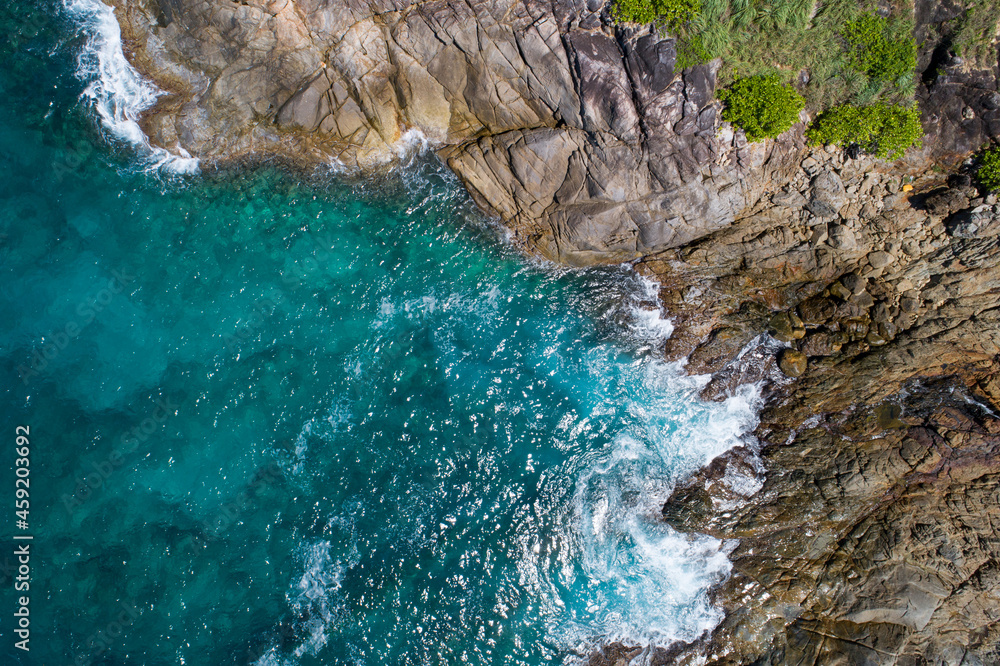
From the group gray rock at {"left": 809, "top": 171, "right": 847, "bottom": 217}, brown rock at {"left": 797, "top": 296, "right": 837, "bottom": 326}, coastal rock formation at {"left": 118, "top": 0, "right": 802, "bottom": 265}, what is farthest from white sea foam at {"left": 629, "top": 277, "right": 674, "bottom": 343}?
gray rock at {"left": 809, "top": 171, "right": 847, "bottom": 217}

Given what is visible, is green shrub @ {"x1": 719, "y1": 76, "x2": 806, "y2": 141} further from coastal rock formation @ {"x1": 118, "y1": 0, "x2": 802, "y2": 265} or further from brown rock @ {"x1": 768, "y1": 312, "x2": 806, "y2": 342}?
brown rock @ {"x1": 768, "y1": 312, "x2": 806, "y2": 342}

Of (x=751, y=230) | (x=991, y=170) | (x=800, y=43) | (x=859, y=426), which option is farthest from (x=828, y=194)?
(x=859, y=426)

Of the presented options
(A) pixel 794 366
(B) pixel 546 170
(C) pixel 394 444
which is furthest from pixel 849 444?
(C) pixel 394 444

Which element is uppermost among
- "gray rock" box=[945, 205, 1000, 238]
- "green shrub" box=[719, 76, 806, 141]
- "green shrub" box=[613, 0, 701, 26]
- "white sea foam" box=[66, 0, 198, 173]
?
"white sea foam" box=[66, 0, 198, 173]

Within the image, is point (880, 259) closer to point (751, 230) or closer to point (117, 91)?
point (751, 230)

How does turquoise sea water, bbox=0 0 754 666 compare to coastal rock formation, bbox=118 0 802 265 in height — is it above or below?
below

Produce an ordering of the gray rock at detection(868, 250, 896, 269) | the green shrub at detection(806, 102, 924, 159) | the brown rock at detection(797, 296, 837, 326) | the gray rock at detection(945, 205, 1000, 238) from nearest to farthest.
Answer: the gray rock at detection(945, 205, 1000, 238) < the green shrub at detection(806, 102, 924, 159) < the gray rock at detection(868, 250, 896, 269) < the brown rock at detection(797, 296, 837, 326)
